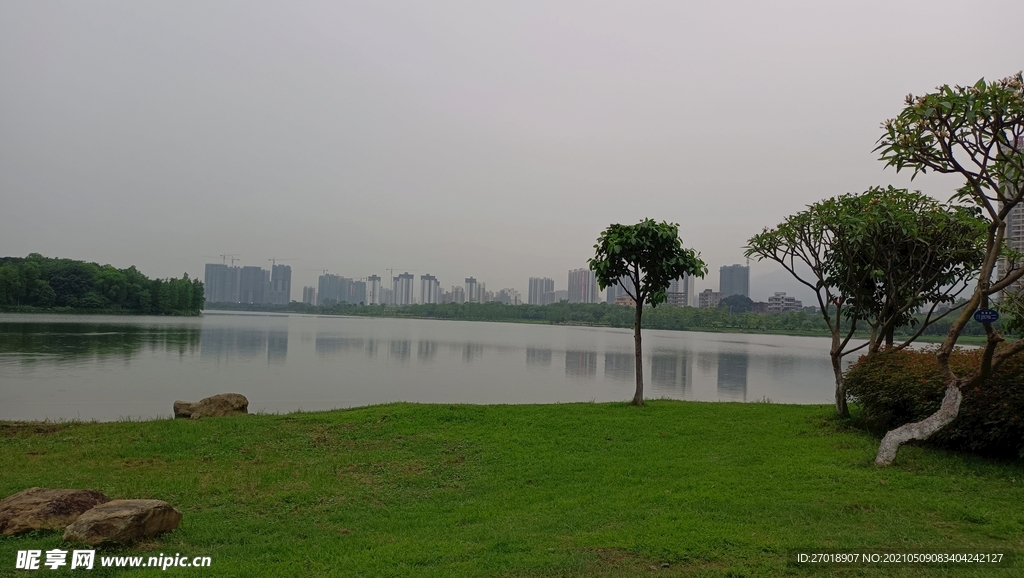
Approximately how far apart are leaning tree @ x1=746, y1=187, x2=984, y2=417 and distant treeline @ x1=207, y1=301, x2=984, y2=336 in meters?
33.7

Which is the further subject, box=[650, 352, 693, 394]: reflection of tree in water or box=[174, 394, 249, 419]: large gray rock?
box=[650, 352, 693, 394]: reflection of tree in water

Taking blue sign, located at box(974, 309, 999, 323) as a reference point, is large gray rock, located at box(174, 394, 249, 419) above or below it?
below

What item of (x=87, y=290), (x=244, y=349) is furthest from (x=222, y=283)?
(x=244, y=349)

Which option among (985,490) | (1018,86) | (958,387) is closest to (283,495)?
(985,490)

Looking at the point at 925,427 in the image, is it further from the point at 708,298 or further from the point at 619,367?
the point at 708,298

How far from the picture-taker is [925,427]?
219 inches

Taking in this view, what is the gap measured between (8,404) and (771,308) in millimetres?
128529

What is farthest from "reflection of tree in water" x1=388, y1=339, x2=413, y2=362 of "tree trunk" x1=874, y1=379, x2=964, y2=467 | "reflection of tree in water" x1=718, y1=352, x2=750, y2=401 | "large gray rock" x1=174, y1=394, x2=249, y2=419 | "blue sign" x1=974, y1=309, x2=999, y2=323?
"blue sign" x1=974, y1=309, x2=999, y2=323

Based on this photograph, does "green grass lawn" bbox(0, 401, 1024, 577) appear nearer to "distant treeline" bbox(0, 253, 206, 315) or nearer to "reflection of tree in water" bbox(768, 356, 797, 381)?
"reflection of tree in water" bbox(768, 356, 797, 381)

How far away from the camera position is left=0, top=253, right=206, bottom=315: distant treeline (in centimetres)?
5916

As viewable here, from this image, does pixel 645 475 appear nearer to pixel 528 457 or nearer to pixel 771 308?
pixel 528 457

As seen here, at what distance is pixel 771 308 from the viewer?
12269 cm

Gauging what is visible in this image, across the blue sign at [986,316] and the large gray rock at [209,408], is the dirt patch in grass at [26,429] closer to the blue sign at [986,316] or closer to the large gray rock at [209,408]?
the large gray rock at [209,408]

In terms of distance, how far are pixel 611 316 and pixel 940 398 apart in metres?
89.2
